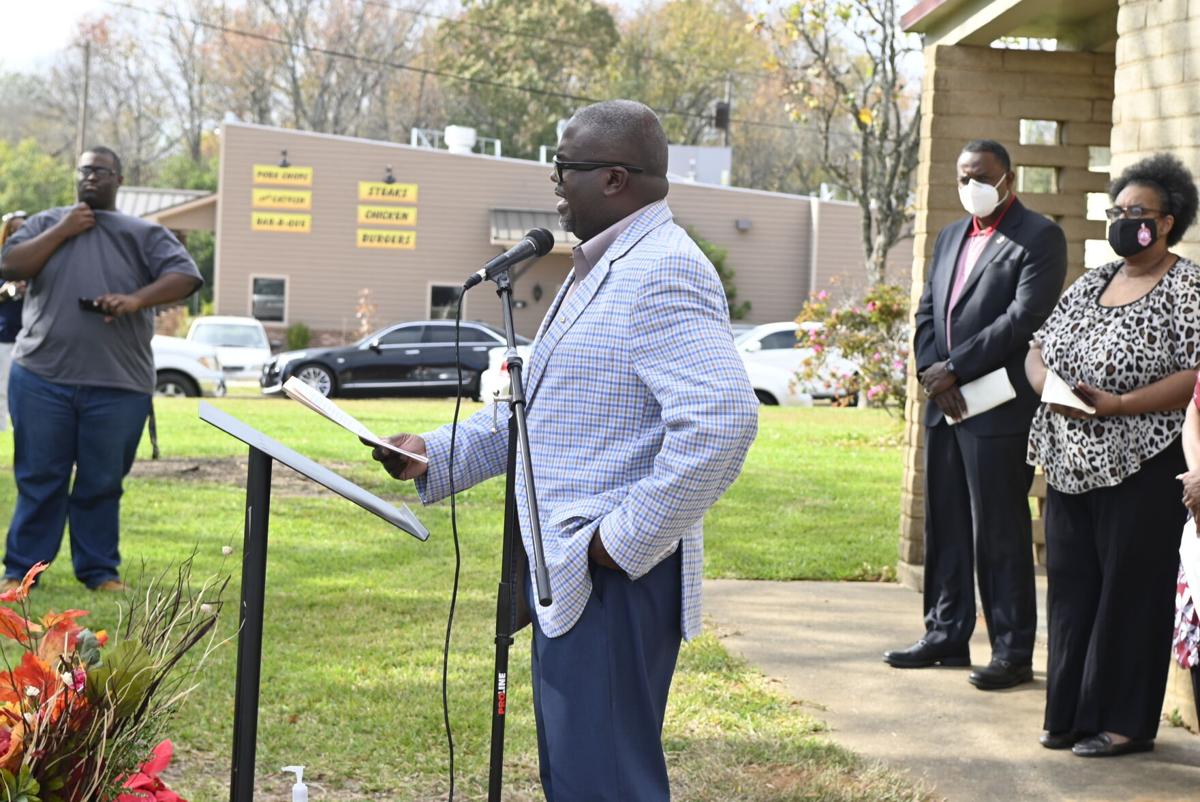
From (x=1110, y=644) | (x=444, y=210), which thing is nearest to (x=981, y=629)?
(x=1110, y=644)

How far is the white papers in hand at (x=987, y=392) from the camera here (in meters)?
6.14

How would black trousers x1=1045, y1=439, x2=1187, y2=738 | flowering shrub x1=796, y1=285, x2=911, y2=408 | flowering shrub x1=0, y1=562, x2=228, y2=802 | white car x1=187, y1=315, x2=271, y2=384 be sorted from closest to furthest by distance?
flowering shrub x1=0, y1=562, x2=228, y2=802
black trousers x1=1045, y1=439, x2=1187, y2=738
flowering shrub x1=796, y1=285, x2=911, y2=408
white car x1=187, y1=315, x2=271, y2=384

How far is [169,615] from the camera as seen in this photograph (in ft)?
9.71

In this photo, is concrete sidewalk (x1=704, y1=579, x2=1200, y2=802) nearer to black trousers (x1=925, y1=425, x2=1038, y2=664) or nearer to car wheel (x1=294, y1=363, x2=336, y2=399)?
black trousers (x1=925, y1=425, x2=1038, y2=664)

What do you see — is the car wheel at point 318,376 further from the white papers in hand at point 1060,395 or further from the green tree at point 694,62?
the green tree at point 694,62

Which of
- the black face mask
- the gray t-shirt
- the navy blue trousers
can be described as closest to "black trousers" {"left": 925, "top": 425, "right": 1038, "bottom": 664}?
the black face mask

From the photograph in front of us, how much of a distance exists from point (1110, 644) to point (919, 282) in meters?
3.37

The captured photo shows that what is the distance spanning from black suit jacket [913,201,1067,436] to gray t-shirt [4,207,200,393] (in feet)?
12.4

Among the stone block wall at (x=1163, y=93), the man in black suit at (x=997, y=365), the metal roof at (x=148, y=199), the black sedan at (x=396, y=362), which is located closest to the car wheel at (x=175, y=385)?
the black sedan at (x=396, y=362)

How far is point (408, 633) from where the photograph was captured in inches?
281

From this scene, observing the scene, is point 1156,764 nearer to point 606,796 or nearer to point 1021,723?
point 1021,723

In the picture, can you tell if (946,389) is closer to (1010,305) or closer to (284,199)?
(1010,305)

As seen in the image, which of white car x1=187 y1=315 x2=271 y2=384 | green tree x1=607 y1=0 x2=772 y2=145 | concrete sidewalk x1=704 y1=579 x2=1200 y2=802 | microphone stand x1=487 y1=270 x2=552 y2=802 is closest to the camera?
microphone stand x1=487 y1=270 x2=552 y2=802

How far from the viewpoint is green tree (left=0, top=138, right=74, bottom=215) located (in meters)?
52.3
